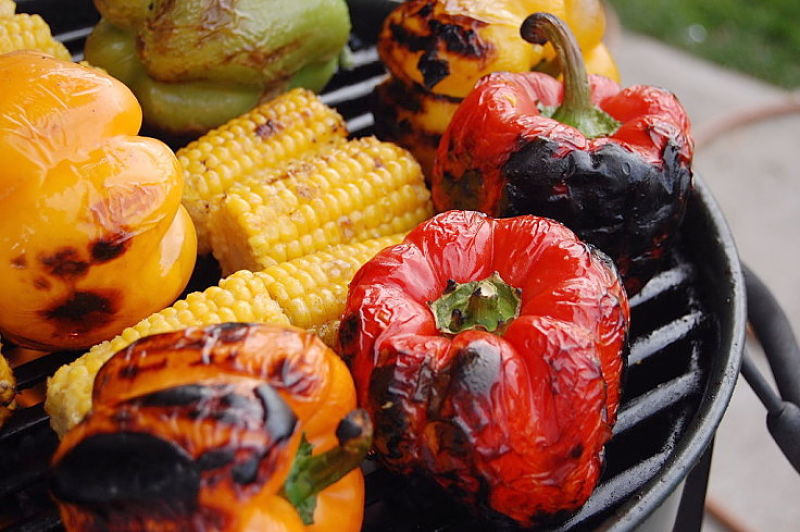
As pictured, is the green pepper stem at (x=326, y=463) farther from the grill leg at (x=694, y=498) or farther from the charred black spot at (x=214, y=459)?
the grill leg at (x=694, y=498)

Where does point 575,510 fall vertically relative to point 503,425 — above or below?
below

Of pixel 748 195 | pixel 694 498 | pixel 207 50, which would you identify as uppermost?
pixel 207 50

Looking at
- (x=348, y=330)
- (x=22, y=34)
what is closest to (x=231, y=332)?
(x=348, y=330)

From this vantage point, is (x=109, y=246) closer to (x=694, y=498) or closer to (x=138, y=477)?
(x=138, y=477)

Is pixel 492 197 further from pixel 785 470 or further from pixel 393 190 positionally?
pixel 785 470

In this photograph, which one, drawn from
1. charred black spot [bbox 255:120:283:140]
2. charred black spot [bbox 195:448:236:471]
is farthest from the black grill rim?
charred black spot [bbox 255:120:283:140]

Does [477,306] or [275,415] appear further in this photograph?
[477,306]

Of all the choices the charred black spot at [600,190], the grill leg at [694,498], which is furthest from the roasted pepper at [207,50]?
the grill leg at [694,498]

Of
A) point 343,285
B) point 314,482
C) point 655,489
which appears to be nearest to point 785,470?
point 655,489
